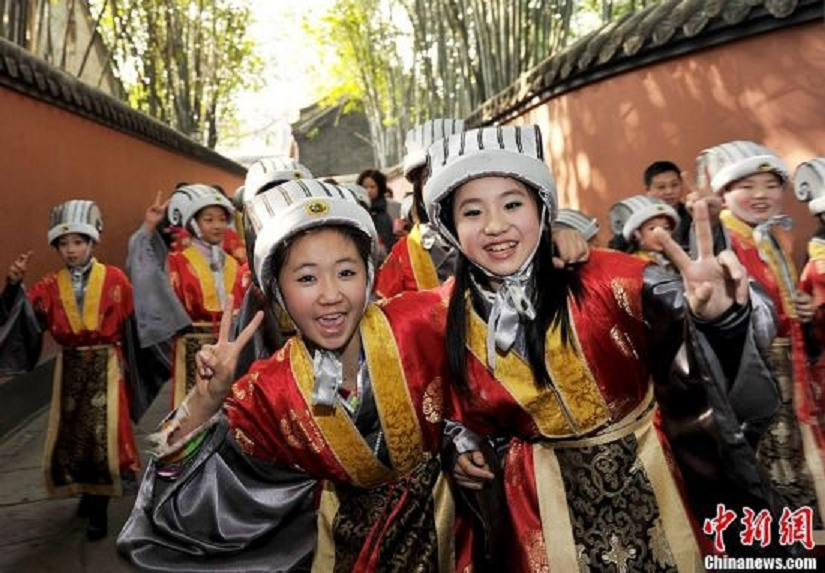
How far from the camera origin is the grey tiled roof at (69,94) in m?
6.70

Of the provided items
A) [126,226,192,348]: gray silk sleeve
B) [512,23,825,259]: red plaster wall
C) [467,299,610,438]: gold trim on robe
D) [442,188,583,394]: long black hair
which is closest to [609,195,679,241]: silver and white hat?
[512,23,825,259]: red plaster wall

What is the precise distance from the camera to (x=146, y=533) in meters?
2.27

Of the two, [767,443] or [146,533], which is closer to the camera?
[146,533]

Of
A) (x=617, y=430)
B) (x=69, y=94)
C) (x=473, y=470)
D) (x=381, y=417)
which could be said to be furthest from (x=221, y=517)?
(x=69, y=94)

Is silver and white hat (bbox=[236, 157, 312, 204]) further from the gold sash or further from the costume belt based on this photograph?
the costume belt

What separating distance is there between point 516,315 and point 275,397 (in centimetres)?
70

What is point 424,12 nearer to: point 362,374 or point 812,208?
point 812,208

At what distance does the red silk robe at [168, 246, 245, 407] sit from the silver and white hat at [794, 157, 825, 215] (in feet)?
10.4

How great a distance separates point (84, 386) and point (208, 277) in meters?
0.99

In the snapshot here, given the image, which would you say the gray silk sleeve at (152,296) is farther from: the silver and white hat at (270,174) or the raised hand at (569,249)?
the raised hand at (569,249)

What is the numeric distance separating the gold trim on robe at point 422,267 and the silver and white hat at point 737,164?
1823 millimetres

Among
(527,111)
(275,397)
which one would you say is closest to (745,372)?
(275,397)

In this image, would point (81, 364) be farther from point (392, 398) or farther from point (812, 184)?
point (812, 184)

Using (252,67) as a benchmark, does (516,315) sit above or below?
below
